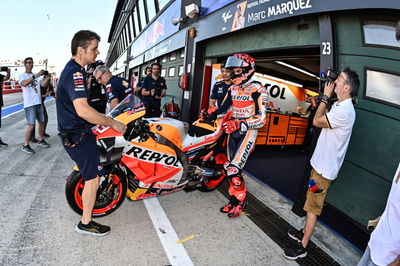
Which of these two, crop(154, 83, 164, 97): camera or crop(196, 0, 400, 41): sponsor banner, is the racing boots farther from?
crop(154, 83, 164, 97): camera

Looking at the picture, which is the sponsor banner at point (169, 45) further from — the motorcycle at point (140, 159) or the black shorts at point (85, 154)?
the black shorts at point (85, 154)

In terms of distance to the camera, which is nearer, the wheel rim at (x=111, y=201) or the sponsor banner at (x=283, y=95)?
the wheel rim at (x=111, y=201)

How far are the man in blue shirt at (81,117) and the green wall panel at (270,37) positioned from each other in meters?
2.91

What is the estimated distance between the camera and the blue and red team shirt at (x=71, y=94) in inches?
88.0

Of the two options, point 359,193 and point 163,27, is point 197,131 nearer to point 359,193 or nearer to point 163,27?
point 359,193

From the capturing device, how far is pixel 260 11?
170 inches

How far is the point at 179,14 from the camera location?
342 inches

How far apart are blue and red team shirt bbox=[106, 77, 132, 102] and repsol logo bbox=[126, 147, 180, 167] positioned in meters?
2.15

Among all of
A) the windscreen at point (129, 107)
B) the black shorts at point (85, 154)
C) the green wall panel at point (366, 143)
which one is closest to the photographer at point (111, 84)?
the windscreen at point (129, 107)

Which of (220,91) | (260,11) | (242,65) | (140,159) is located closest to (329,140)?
(242,65)

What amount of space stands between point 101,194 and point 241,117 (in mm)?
→ 2044

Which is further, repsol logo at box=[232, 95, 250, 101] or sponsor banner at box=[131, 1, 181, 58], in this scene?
sponsor banner at box=[131, 1, 181, 58]

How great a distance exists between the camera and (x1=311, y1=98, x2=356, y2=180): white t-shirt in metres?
2.21

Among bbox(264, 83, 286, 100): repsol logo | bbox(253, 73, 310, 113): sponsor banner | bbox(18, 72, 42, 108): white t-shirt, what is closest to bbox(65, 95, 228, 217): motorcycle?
bbox(18, 72, 42, 108): white t-shirt
